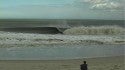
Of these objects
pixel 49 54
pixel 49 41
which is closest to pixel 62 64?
pixel 49 54

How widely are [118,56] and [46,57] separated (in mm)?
4613

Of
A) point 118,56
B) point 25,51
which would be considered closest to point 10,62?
point 25,51

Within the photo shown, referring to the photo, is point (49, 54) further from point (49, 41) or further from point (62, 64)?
point (49, 41)

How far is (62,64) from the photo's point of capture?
1683 centimetres

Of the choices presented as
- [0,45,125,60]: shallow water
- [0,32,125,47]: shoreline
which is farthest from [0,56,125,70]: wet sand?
[0,32,125,47]: shoreline

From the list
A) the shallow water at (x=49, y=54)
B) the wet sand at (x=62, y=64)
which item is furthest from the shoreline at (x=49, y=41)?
the wet sand at (x=62, y=64)

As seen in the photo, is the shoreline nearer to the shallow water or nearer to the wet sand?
the shallow water

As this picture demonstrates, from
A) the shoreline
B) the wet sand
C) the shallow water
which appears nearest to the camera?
the wet sand

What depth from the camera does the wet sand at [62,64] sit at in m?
15.7

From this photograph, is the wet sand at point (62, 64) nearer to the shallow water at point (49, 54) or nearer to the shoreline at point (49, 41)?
the shallow water at point (49, 54)

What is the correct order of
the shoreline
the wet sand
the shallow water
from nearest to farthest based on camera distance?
the wet sand < the shallow water < the shoreline

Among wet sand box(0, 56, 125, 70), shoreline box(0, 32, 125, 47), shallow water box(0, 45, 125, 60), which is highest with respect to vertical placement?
shoreline box(0, 32, 125, 47)

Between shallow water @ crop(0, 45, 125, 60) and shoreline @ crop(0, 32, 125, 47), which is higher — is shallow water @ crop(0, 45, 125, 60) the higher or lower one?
the lower one

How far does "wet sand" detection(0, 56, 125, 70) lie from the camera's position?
15.7 metres
